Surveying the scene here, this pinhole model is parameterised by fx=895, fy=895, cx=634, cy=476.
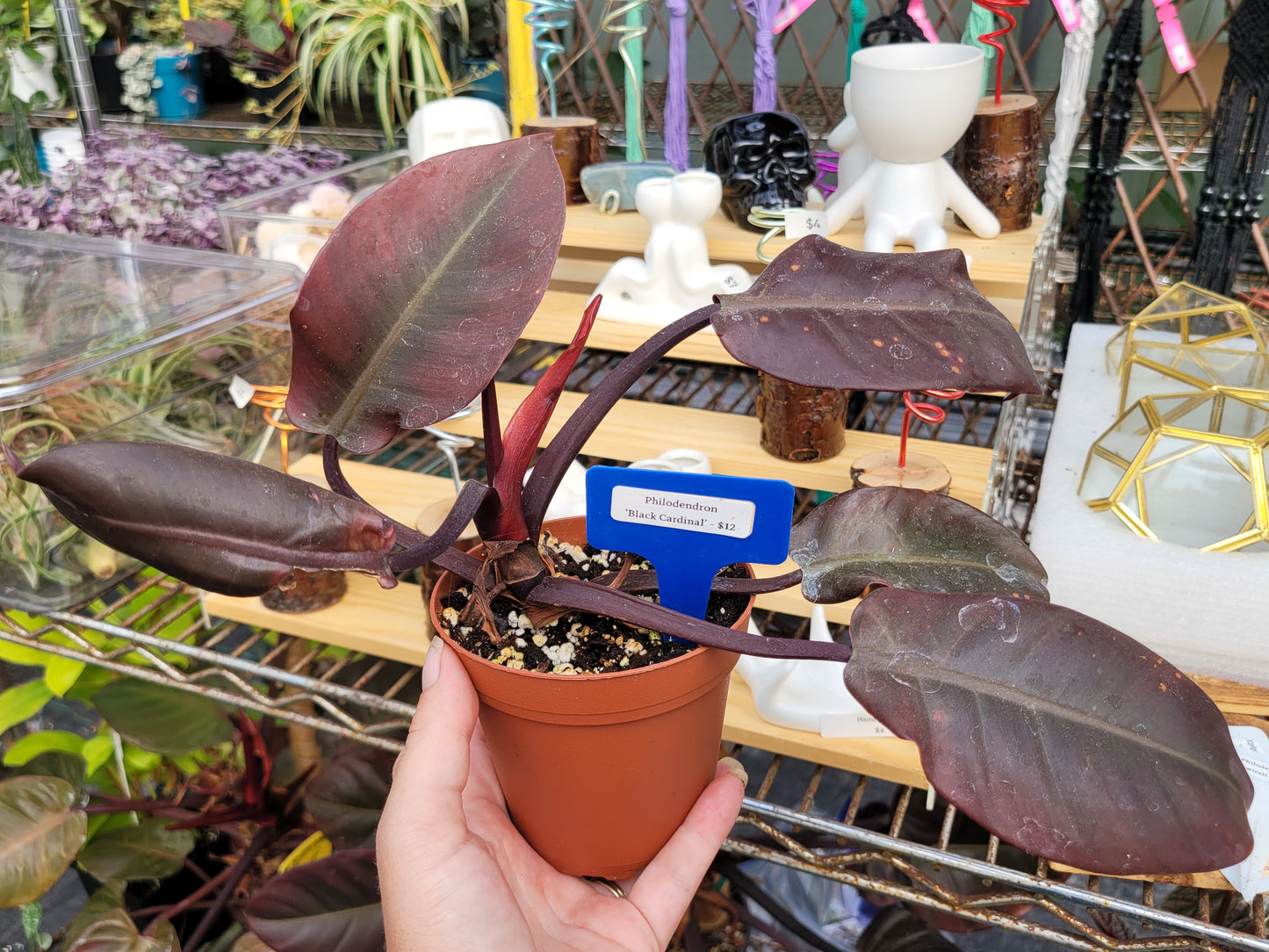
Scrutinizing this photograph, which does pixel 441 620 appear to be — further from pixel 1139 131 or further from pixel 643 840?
pixel 1139 131

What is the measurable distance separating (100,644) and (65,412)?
1.19 ft

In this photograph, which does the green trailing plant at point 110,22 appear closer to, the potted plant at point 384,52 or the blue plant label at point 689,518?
the potted plant at point 384,52

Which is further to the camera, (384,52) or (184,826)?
(384,52)

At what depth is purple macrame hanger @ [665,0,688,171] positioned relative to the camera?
1.16 meters

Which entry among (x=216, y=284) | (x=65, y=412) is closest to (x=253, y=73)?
(x=216, y=284)

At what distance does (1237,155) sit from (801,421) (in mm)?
547

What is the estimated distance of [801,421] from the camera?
0.92 m

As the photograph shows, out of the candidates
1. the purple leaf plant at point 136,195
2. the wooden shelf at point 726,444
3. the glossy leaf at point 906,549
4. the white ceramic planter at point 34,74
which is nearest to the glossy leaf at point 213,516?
the glossy leaf at point 906,549

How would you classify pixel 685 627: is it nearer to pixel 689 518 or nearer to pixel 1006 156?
pixel 689 518

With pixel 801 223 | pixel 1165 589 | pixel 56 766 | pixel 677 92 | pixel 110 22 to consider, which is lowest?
pixel 56 766

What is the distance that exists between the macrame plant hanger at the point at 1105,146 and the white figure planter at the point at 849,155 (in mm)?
277

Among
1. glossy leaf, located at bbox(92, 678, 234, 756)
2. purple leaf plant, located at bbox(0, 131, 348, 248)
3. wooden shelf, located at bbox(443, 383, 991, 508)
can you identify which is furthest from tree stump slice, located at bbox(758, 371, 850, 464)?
purple leaf plant, located at bbox(0, 131, 348, 248)

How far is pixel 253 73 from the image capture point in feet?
6.09

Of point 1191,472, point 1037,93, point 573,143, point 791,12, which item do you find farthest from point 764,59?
point 1191,472
